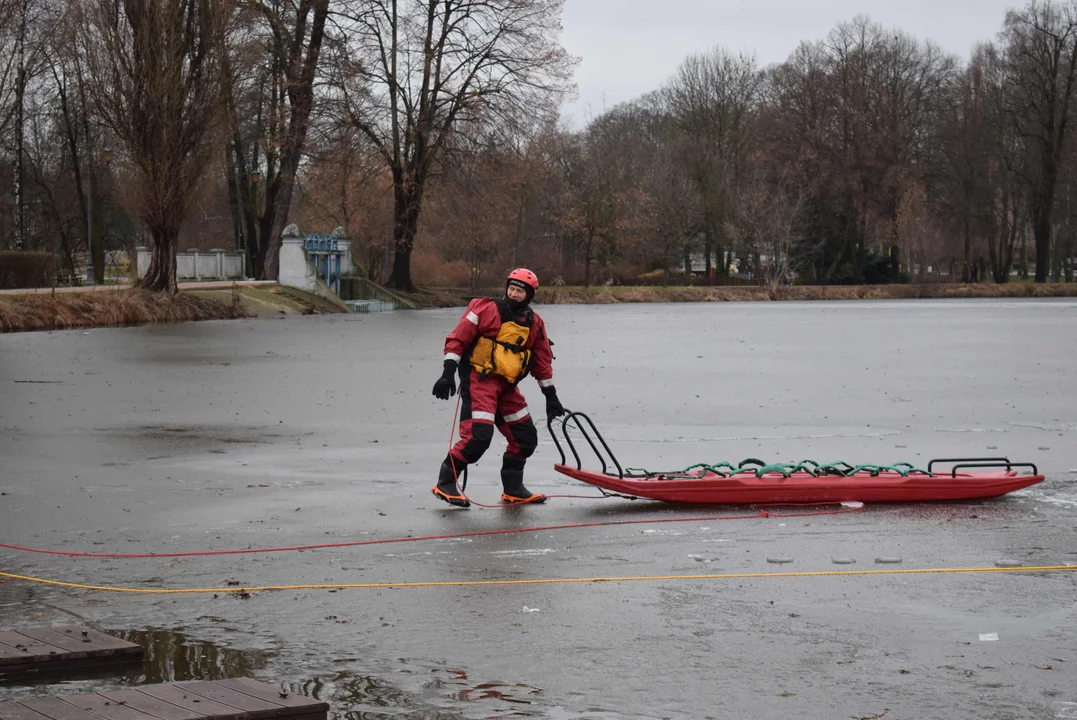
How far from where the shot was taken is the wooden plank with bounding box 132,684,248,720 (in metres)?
4.66

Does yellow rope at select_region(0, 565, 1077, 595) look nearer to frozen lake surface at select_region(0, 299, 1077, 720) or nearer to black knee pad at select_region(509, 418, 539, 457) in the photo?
frozen lake surface at select_region(0, 299, 1077, 720)

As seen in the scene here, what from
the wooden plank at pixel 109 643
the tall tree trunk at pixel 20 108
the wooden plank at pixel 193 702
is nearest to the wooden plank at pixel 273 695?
the wooden plank at pixel 193 702

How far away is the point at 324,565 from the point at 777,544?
278 cm

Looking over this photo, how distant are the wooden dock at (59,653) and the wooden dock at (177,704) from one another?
58 centimetres

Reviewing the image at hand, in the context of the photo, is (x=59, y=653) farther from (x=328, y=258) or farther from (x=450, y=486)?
(x=328, y=258)

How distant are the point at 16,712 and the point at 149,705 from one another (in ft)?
1.52

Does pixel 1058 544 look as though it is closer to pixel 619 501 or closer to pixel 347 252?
pixel 619 501

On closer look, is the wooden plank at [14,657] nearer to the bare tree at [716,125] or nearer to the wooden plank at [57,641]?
the wooden plank at [57,641]

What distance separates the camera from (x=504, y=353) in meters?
9.98

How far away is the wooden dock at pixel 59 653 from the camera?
5.56 m

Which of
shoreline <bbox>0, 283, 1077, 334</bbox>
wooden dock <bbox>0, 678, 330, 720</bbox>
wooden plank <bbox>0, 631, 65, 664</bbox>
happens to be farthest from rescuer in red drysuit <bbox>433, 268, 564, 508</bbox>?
shoreline <bbox>0, 283, 1077, 334</bbox>

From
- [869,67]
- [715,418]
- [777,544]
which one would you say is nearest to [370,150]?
[869,67]

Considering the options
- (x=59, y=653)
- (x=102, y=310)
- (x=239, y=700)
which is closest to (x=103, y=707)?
(x=239, y=700)

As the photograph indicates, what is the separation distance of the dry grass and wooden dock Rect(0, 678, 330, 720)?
2986cm
